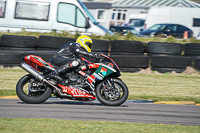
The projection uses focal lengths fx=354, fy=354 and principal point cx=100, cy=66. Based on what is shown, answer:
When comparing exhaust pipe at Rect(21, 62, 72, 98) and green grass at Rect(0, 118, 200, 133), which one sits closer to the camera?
green grass at Rect(0, 118, 200, 133)

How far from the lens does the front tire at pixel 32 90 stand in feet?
21.9

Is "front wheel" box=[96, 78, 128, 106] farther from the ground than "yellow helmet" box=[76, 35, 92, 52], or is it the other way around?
"yellow helmet" box=[76, 35, 92, 52]

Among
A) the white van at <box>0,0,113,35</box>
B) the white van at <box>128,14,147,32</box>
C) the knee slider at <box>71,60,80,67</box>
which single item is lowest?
the knee slider at <box>71,60,80,67</box>

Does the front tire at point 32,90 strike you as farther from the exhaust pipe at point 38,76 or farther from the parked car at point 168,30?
the parked car at point 168,30

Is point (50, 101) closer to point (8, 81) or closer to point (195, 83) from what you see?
point (8, 81)

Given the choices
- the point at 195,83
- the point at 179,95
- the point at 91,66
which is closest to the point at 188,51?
the point at 195,83

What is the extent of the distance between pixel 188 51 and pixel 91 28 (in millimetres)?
4240

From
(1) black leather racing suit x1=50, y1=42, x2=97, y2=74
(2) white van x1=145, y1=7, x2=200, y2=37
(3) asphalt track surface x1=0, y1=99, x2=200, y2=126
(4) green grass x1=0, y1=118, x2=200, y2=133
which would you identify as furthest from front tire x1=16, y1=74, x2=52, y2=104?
(2) white van x1=145, y1=7, x2=200, y2=37

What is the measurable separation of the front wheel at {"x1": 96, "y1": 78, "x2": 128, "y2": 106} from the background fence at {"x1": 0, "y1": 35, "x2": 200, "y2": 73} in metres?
4.51

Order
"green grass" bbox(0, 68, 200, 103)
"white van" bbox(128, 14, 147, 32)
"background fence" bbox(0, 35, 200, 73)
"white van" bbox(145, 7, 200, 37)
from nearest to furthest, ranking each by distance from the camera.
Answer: "green grass" bbox(0, 68, 200, 103)
"background fence" bbox(0, 35, 200, 73)
"white van" bbox(145, 7, 200, 37)
"white van" bbox(128, 14, 147, 32)

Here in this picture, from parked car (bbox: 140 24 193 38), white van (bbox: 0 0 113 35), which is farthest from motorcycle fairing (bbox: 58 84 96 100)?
A: parked car (bbox: 140 24 193 38)

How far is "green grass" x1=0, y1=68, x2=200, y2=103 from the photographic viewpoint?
8367mm

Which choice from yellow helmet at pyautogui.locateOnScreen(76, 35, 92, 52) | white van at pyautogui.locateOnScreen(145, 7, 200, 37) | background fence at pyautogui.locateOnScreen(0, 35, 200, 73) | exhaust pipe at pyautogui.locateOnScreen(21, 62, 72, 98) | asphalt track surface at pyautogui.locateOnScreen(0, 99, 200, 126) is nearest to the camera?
asphalt track surface at pyautogui.locateOnScreen(0, 99, 200, 126)

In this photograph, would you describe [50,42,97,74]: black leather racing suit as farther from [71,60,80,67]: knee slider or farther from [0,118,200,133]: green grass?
[0,118,200,133]: green grass
